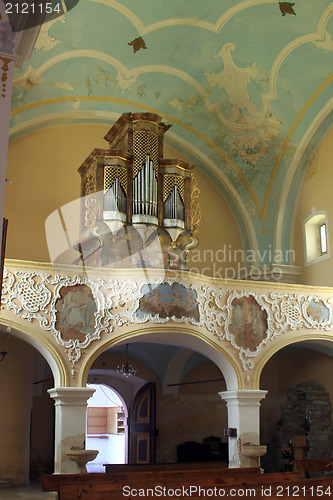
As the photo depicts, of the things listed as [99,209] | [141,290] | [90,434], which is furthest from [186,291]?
[90,434]

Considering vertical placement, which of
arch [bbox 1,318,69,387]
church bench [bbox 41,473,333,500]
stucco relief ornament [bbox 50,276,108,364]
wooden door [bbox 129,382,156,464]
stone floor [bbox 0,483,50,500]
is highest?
stucco relief ornament [bbox 50,276,108,364]

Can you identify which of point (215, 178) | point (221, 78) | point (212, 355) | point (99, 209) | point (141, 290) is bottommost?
point (212, 355)

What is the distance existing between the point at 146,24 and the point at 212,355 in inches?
303

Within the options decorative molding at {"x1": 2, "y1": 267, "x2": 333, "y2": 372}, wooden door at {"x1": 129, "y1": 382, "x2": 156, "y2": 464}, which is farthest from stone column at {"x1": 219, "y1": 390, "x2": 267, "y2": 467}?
wooden door at {"x1": 129, "y1": 382, "x2": 156, "y2": 464}

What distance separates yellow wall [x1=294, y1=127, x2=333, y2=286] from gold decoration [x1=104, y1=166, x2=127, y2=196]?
18.9 feet

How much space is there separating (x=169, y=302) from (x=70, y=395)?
271 centimetres

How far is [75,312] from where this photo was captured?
12266 millimetres

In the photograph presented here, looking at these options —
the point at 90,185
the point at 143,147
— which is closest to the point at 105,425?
the point at 90,185

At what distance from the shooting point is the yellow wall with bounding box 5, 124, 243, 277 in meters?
15.8

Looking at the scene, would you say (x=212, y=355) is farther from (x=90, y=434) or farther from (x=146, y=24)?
(x=90, y=434)

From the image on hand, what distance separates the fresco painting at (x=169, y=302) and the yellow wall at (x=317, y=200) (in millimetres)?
4916

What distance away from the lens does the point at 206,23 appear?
1446 centimetres

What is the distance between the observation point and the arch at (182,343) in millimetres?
12312

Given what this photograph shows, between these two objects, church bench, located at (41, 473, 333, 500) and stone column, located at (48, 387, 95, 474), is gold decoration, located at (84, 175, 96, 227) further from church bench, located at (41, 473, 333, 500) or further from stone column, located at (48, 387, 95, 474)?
church bench, located at (41, 473, 333, 500)
